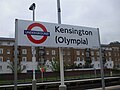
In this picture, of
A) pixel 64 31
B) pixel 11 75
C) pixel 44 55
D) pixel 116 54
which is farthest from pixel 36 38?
pixel 116 54

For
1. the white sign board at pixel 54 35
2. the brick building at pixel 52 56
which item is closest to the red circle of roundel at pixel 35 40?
the white sign board at pixel 54 35

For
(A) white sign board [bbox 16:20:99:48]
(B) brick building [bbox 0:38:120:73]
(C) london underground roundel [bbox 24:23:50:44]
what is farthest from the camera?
(B) brick building [bbox 0:38:120:73]

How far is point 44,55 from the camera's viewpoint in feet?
273

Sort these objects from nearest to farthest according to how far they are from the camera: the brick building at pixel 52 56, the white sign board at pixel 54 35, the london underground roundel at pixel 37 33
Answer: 1. the white sign board at pixel 54 35
2. the london underground roundel at pixel 37 33
3. the brick building at pixel 52 56

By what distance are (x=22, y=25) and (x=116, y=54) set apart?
103 m

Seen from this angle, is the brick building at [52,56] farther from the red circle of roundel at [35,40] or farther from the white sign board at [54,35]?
the red circle of roundel at [35,40]

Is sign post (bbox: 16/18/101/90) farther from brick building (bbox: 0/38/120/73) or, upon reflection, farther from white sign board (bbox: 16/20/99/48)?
brick building (bbox: 0/38/120/73)

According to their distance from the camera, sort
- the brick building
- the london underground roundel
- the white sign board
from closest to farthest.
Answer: the white sign board, the london underground roundel, the brick building

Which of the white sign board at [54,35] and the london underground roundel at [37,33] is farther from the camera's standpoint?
the london underground roundel at [37,33]

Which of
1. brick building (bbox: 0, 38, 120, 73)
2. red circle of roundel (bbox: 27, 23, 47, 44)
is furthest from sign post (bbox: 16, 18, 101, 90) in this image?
brick building (bbox: 0, 38, 120, 73)

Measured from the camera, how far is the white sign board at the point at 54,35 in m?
9.46

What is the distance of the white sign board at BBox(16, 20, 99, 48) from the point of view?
31.0 feet

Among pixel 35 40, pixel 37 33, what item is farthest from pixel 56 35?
pixel 35 40

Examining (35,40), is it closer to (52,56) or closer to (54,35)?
(54,35)
